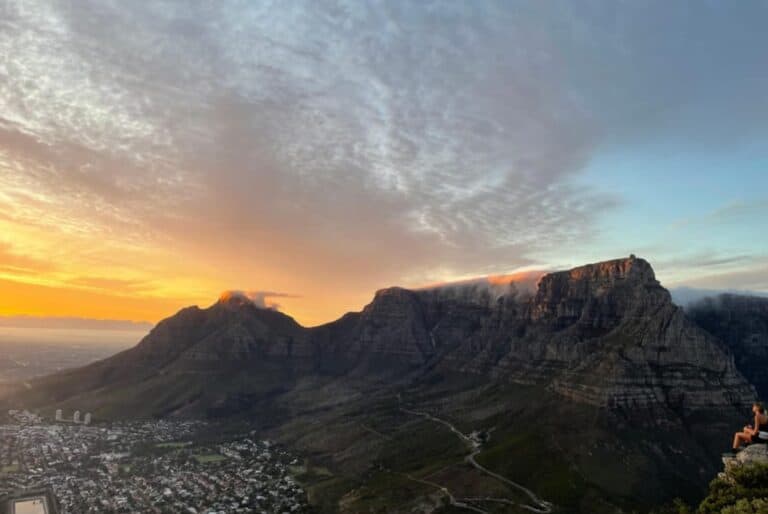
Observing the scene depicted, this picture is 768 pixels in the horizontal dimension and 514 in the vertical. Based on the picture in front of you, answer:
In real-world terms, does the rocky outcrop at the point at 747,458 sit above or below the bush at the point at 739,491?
above

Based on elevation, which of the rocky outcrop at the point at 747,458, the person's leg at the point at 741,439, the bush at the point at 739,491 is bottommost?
the bush at the point at 739,491

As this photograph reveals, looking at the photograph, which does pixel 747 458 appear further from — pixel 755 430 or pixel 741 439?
pixel 741 439

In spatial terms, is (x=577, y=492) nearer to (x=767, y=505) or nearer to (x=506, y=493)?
(x=506, y=493)

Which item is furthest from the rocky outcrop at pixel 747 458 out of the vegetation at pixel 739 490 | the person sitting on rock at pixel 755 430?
the person sitting on rock at pixel 755 430

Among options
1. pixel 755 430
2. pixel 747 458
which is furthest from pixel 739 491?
pixel 755 430

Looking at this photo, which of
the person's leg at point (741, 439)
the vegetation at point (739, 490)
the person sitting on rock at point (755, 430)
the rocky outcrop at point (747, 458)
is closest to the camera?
the vegetation at point (739, 490)

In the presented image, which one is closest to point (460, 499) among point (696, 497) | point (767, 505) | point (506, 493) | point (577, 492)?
point (506, 493)

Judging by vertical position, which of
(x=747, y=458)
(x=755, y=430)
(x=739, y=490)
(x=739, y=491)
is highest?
(x=755, y=430)

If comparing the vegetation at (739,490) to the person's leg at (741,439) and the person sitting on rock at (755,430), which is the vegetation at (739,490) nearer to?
the person's leg at (741,439)

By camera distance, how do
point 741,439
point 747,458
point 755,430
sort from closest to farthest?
point 747,458
point 755,430
point 741,439

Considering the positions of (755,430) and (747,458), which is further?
(755,430)

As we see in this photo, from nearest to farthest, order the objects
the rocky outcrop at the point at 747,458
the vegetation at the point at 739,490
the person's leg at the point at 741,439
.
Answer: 1. the vegetation at the point at 739,490
2. the rocky outcrop at the point at 747,458
3. the person's leg at the point at 741,439
